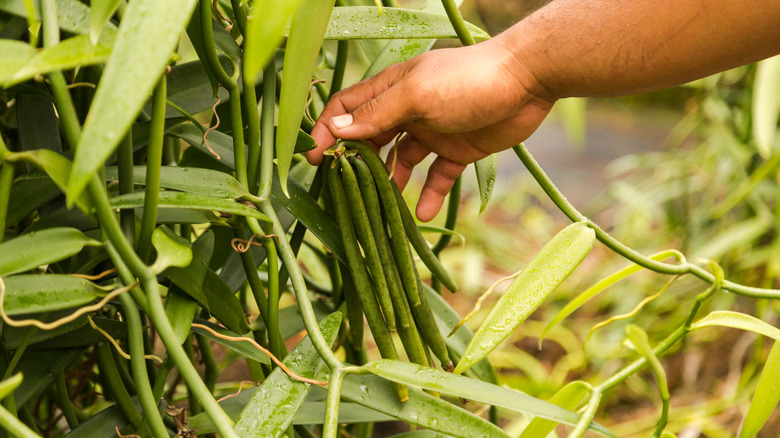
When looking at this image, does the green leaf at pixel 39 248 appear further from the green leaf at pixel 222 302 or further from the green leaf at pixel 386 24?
the green leaf at pixel 386 24

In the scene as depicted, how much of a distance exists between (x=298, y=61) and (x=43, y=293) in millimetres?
165

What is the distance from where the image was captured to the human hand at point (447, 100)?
1.52 ft

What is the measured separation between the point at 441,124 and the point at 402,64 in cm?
6

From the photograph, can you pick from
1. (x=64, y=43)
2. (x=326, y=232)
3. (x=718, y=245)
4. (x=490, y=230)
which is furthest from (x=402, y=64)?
(x=490, y=230)

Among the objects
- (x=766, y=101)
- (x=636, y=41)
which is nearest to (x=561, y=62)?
(x=636, y=41)

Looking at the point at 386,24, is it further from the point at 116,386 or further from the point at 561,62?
the point at 116,386

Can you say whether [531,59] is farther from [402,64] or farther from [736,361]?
[736,361]

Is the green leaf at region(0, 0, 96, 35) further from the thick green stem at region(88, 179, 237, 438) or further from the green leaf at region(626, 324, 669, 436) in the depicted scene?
the green leaf at region(626, 324, 669, 436)

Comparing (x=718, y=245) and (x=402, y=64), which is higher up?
(x=402, y=64)

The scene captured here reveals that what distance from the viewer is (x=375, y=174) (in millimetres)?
419

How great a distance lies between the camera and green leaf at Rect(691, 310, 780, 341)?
A: 41cm

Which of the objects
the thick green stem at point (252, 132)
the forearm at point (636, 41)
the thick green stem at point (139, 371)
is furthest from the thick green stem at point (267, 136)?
the forearm at point (636, 41)

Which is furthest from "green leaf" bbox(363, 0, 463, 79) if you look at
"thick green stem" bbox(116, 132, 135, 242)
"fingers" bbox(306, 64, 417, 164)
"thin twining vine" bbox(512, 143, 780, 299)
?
"thick green stem" bbox(116, 132, 135, 242)

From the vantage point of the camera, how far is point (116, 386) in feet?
1.30
